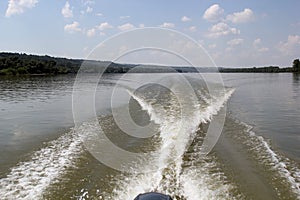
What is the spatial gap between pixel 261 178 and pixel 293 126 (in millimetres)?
6301

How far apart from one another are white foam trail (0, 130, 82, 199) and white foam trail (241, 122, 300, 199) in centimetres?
497

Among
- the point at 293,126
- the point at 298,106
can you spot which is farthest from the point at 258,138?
the point at 298,106

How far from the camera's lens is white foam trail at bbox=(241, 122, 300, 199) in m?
6.22

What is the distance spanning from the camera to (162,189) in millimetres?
5805

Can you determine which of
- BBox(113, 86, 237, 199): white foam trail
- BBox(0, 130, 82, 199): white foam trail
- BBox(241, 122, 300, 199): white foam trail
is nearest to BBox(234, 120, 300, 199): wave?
BBox(241, 122, 300, 199): white foam trail

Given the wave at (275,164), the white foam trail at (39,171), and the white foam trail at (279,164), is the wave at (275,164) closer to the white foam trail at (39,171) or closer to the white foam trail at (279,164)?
the white foam trail at (279,164)

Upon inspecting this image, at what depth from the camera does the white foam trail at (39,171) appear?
571 centimetres

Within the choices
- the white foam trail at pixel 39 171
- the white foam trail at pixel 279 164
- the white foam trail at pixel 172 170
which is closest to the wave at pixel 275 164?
the white foam trail at pixel 279 164

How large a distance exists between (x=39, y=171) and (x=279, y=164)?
19.0 ft

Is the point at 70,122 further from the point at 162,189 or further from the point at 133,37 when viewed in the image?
the point at 162,189

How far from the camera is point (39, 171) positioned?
262 inches

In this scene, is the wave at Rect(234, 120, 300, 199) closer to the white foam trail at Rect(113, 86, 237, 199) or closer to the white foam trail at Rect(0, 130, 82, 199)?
the white foam trail at Rect(113, 86, 237, 199)

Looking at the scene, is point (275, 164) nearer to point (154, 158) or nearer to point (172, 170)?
point (172, 170)

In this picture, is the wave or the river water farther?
the wave
